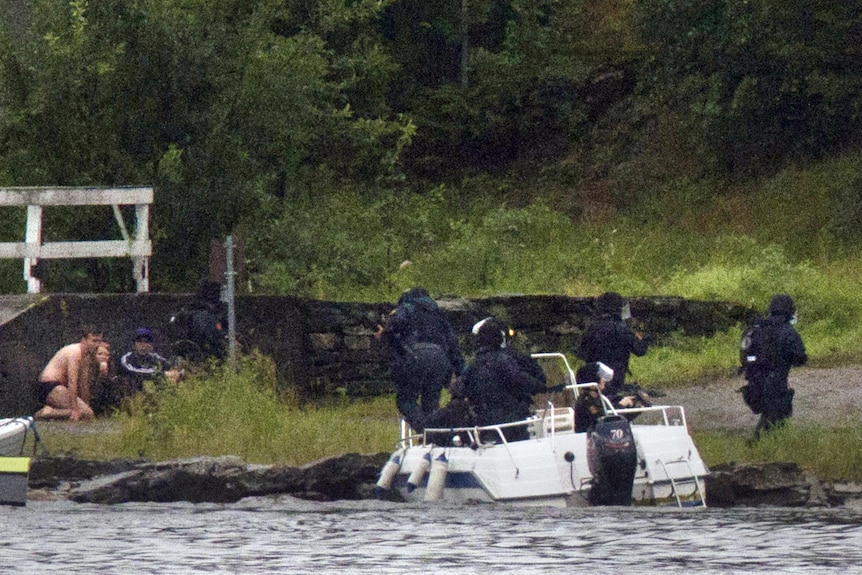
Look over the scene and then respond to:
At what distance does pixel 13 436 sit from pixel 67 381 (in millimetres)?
3629

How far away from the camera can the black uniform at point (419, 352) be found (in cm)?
1794

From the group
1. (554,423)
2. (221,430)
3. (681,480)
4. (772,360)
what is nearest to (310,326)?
(221,430)

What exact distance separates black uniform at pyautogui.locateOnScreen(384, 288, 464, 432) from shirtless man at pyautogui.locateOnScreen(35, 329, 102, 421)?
127 inches

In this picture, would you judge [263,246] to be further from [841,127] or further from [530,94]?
[530,94]

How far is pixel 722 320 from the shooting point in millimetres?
25656

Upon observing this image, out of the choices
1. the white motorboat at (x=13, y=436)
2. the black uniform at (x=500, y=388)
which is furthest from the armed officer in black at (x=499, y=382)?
the white motorboat at (x=13, y=436)

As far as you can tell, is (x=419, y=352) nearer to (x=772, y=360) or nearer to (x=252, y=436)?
(x=252, y=436)

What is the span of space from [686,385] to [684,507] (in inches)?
289

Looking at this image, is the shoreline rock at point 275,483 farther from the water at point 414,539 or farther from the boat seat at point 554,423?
the boat seat at point 554,423

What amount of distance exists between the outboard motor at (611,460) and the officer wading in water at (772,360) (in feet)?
11.3

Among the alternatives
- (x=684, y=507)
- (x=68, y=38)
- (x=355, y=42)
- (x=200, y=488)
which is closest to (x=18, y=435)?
(x=200, y=488)

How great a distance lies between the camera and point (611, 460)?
14.2 m

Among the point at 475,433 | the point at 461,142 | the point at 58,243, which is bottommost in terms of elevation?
the point at 475,433

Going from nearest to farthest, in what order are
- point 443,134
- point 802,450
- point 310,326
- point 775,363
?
point 802,450 → point 775,363 → point 310,326 → point 443,134
